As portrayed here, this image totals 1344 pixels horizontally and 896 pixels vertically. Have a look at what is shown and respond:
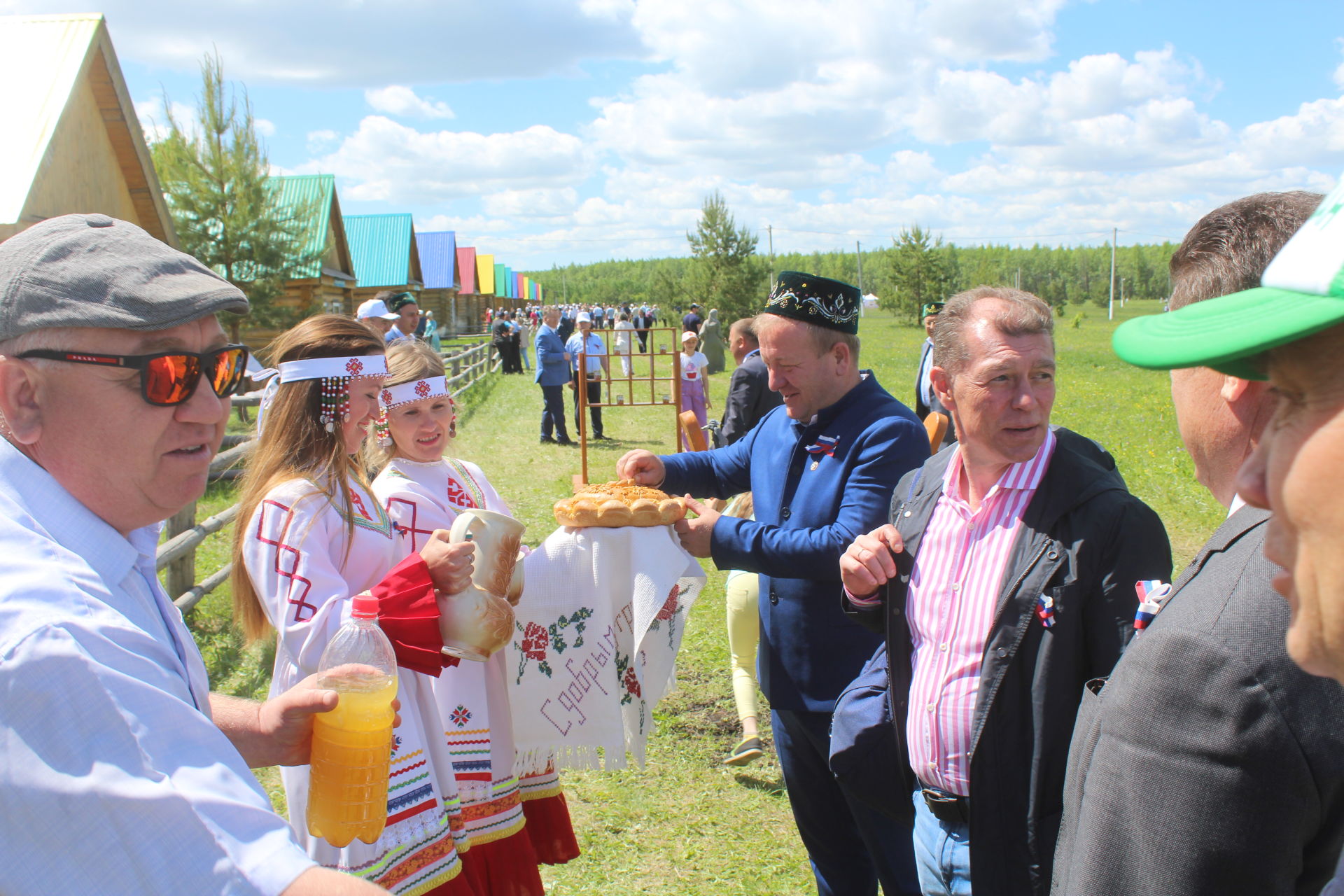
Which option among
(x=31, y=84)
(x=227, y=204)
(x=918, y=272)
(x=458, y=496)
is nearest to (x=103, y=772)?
(x=458, y=496)

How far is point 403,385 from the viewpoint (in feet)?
10.7

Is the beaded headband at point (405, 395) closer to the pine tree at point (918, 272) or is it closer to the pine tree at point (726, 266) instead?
the pine tree at point (726, 266)

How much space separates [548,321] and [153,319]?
13.9m

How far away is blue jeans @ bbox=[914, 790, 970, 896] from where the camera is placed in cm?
218

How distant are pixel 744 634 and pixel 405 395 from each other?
96.2 inches

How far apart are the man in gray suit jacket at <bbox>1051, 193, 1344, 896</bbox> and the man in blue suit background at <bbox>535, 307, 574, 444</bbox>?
1321 cm

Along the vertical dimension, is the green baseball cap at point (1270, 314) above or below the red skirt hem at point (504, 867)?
above

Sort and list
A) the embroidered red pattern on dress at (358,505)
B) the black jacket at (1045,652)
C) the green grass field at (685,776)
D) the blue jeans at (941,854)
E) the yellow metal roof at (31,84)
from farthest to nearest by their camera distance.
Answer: the yellow metal roof at (31,84) → the green grass field at (685,776) → the embroidered red pattern on dress at (358,505) → the blue jeans at (941,854) → the black jacket at (1045,652)

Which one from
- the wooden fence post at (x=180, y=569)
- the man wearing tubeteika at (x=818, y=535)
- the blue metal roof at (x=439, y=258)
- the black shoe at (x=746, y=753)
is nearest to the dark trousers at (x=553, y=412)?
the wooden fence post at (x=180, y=569)

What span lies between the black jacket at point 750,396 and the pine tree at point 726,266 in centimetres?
3559

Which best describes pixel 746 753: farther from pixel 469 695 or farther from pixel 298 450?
pixel 298 450

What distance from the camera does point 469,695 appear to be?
2.98 meters

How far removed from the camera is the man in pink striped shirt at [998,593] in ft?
6.53

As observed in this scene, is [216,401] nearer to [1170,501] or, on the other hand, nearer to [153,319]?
[153,319]
